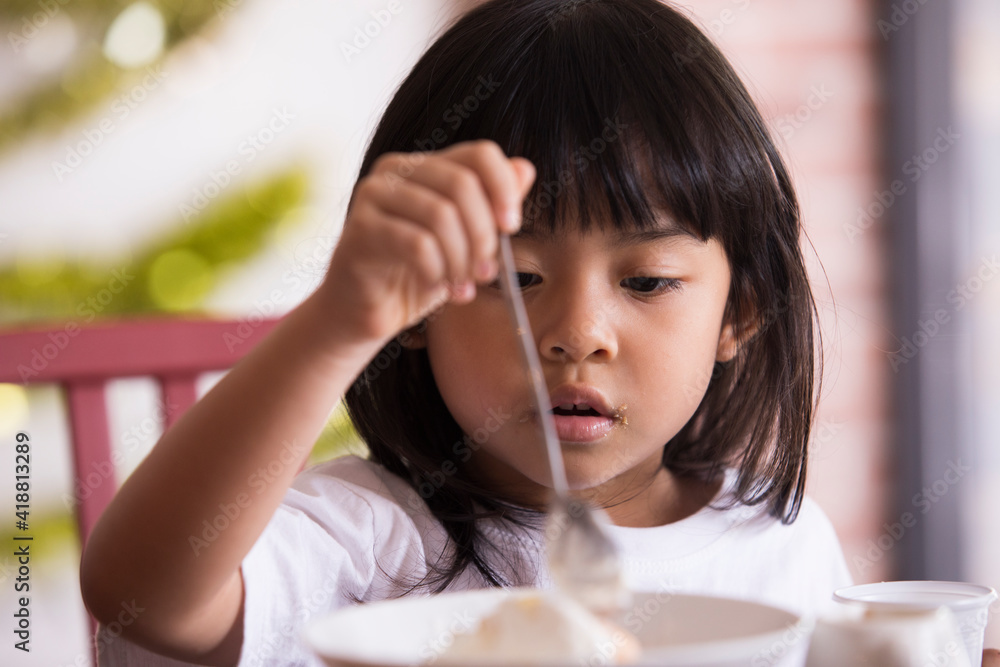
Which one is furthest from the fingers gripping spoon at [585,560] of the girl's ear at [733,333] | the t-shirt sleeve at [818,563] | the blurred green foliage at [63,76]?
the blurred green foliage at [63,76]

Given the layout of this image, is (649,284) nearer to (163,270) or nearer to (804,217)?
(804,217)

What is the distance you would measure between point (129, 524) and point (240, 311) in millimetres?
1237

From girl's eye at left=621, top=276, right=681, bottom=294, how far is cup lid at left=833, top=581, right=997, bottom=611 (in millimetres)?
266

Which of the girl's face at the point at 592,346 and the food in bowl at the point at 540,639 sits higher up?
the girl's face at the point at 592,346

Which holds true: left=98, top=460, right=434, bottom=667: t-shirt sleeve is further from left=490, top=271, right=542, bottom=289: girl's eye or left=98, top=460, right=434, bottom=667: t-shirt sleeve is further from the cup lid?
the cup lid

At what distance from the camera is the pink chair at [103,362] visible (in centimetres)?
91

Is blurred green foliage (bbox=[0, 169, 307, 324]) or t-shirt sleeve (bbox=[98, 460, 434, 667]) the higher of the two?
blurred green foliage (bbox=[0, 169, 307, 324])

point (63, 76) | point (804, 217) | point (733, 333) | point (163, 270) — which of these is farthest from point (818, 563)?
point (63, 76)

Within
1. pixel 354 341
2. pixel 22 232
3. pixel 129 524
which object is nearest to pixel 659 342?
pixel 354 341

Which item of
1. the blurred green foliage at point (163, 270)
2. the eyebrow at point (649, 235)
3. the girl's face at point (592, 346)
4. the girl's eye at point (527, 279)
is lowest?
the girl's face at point (592, 346)

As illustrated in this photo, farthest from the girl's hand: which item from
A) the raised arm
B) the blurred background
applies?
the blurred background

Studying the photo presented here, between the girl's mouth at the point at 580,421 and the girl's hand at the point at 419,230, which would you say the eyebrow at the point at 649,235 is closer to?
the girl's mouth at the point at 580,421

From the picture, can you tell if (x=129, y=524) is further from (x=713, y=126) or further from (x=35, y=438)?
(x=35, y=438)

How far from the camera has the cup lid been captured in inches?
20.3
